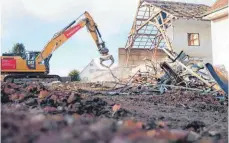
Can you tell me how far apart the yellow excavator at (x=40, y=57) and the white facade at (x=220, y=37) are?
19.7 feet

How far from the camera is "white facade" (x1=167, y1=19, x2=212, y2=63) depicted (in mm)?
23078

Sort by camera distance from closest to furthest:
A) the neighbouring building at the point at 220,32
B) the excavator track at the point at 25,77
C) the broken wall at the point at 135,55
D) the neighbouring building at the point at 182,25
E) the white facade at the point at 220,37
Answer: the neighbouring building at the point at 220,32, the white facade at the point at 220,37, the excavator track at the point at 25,77, the neighbouring building at the point at 182,25, the broken wall at the point at 135,55

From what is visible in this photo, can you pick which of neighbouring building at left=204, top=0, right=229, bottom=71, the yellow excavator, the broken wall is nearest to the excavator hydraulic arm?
the yellow excavator

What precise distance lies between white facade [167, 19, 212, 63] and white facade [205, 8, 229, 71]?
498 centimetres

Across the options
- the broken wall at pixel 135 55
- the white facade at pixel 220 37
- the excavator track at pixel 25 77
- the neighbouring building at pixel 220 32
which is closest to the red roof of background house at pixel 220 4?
the neighbouring building at pixel 220 32

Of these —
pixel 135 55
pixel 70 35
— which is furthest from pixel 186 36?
pixel 70 35

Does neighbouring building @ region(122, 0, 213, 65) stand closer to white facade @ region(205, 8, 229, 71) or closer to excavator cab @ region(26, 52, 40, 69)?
white facade @ region(205, 8, 229, 71)

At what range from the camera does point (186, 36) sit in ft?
78.2

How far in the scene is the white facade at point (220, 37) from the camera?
1697cm

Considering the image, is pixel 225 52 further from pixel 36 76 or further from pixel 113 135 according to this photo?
pixel 113 135

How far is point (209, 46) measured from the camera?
24.2 meters

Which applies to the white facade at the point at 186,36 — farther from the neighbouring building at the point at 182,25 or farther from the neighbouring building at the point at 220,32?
the neighbouring building at the point at 220,32

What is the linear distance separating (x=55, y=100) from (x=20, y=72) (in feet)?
41.3

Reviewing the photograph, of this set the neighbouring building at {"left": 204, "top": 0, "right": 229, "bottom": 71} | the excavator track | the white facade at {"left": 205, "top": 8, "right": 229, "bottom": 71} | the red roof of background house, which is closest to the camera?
the red roof of background house
